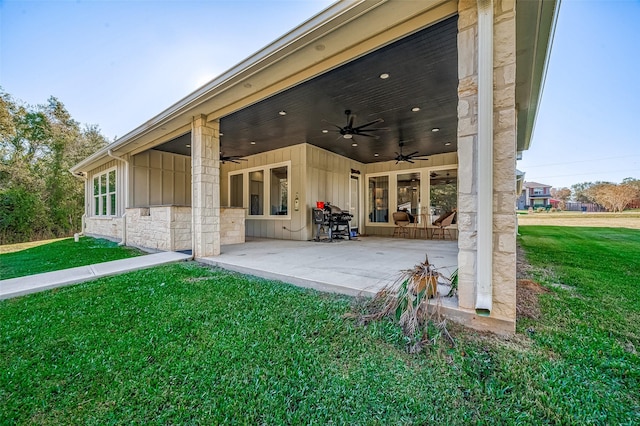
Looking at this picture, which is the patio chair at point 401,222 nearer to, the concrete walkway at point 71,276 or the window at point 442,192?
the window at point 442,192

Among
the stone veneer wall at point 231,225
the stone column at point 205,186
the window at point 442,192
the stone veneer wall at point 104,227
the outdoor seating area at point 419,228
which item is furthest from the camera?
the window at point 442,192

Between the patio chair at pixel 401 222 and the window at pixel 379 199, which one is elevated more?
the window at pixel 379 199

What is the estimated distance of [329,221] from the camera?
7.75 metres

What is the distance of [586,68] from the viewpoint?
1084cm

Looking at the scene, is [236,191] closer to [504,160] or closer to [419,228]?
[419,228]

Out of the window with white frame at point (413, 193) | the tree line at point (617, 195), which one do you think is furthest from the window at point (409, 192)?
the tree line at point (617, 195)

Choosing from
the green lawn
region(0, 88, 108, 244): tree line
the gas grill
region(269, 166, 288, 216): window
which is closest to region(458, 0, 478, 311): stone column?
the green lawn

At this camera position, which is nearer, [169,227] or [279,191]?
[169,227]

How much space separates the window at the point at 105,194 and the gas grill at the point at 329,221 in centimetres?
683

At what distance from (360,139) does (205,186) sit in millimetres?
4228

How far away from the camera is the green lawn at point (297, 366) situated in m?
1.34

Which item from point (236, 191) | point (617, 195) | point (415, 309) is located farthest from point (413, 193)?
point (617, 195)

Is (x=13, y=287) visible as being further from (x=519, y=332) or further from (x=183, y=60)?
(x=183, y=60)

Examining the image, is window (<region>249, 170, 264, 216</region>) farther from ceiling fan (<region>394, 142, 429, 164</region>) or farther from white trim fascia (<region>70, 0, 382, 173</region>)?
ceiling fan (<region>394, 142, 429, 164</region>)
